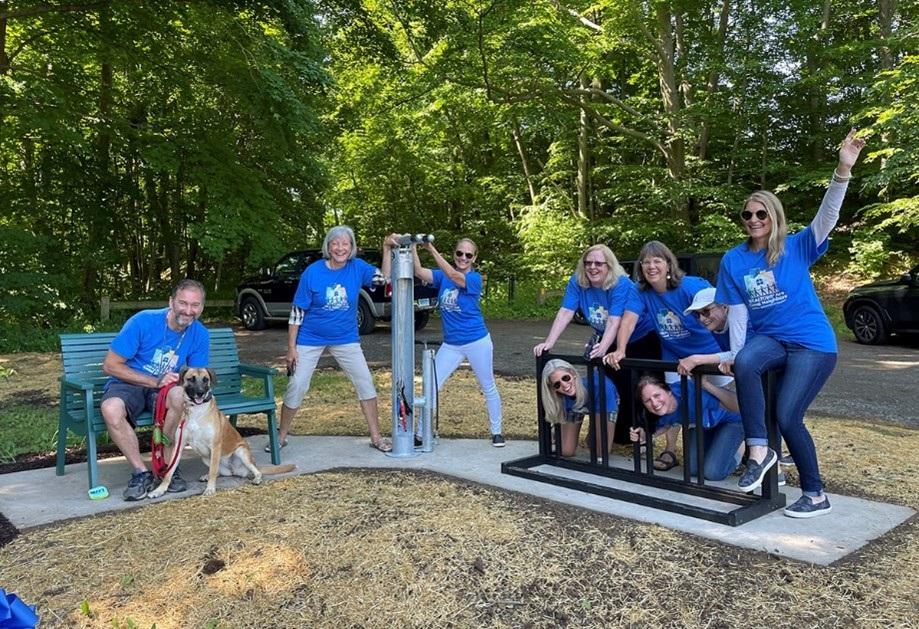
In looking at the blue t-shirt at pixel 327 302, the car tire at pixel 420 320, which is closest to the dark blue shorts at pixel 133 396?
the blue t-shirt at pixel 327 302

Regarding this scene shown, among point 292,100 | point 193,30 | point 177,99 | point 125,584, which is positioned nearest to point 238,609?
point 125,584

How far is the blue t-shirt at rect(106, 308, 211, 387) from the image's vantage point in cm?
439

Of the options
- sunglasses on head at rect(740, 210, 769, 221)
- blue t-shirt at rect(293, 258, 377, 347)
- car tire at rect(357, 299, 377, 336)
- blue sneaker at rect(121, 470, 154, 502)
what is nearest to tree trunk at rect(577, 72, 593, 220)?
car tire at rect(357, 299, 377, 336)

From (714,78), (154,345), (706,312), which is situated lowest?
(154,345)

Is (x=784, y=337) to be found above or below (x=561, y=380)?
above

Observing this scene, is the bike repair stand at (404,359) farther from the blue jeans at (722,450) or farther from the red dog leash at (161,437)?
the blue jeans at (722,450)

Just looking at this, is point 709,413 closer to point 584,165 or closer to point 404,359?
point 404,359

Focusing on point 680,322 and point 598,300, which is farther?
point 598,300

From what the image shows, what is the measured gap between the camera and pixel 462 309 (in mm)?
5312

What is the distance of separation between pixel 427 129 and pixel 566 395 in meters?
16.5

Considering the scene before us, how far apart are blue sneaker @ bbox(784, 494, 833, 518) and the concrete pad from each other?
4 cm

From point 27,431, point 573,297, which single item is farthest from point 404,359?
point 27,431

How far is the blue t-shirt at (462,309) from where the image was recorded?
5304 mm

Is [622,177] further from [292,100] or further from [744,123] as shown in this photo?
[292,100]
